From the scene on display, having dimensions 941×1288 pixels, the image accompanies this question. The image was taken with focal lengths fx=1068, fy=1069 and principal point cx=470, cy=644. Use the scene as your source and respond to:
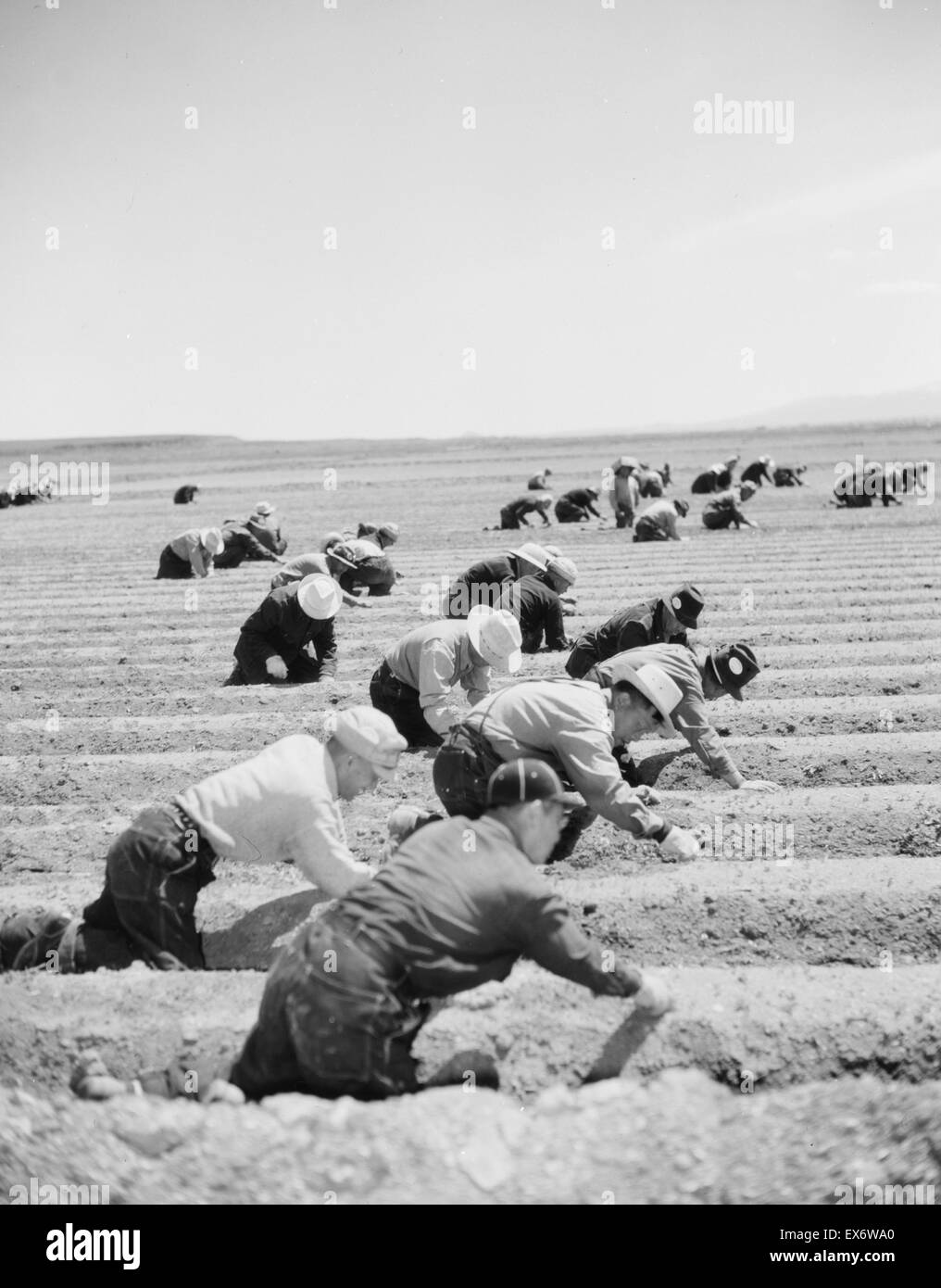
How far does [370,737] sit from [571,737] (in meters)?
0.88

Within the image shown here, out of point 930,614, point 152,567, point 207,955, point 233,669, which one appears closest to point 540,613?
point 233,669

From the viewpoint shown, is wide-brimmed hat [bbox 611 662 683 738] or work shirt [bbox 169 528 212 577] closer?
wide-brimmed hat [bbox 611 662 683 738]

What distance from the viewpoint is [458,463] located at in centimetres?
4297

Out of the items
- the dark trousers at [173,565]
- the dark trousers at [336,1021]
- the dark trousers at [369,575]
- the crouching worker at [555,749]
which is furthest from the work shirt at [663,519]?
the dark trousers at [336,1021]

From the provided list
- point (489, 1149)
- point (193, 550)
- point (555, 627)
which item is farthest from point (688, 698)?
point (193, 550)

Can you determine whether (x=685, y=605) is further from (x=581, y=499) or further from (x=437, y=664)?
(x=581, y=499)

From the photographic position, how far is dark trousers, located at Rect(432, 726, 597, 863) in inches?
168

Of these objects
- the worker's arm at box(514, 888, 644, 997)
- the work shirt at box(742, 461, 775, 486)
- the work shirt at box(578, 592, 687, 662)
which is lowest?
the worker's arm at box(514, 888, 644, 997)

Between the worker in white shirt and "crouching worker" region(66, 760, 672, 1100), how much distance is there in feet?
7.84

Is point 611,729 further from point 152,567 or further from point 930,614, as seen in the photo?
point 152,567

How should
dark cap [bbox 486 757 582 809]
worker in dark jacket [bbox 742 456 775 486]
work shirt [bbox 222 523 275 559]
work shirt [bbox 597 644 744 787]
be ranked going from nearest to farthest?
dark cap [bbox 486 757 582 809], work shirt [bbox 597 644 744 787], work shirt [bbox 222 523 275 559], worker in dark jacket [bbox 742 456 775 486]

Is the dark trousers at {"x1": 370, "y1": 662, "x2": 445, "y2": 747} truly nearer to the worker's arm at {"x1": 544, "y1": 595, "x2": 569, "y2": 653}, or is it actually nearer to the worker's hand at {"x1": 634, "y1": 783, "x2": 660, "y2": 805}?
the worker's hand at {"x1": 634, "y1": 783, "x2": 660, "y2": 805}

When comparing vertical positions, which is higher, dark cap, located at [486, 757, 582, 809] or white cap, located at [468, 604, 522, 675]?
white cap, located at [468, 604, 522, 675]

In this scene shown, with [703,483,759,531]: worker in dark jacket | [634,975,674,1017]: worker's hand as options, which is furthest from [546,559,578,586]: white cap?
[703,483,759,531]: worker in dark jacket
